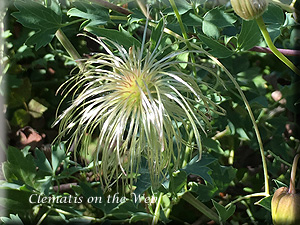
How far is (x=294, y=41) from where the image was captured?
34.3 inches

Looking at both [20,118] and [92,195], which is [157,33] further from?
[20,118]

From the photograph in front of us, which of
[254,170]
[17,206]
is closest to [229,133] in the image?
[254,170]

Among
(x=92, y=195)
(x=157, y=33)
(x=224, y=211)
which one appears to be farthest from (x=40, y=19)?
(x=224, y=211)

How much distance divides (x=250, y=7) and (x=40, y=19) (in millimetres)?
364

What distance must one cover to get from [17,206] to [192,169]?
362mm

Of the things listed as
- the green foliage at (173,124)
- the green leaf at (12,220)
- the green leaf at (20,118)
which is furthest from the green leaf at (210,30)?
the green leaf at (20,118)

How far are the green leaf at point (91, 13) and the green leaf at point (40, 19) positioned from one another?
0.05m

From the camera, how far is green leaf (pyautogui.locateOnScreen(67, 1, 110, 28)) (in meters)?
0.74

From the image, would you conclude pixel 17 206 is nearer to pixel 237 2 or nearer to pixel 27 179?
pixel 27 179

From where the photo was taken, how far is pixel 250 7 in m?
0.57

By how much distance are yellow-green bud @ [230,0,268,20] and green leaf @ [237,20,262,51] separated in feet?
0.31

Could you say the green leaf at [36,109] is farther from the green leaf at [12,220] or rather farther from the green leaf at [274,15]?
the green leaf at [274,15]

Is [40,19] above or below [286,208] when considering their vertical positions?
above

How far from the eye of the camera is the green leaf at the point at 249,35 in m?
0.68
